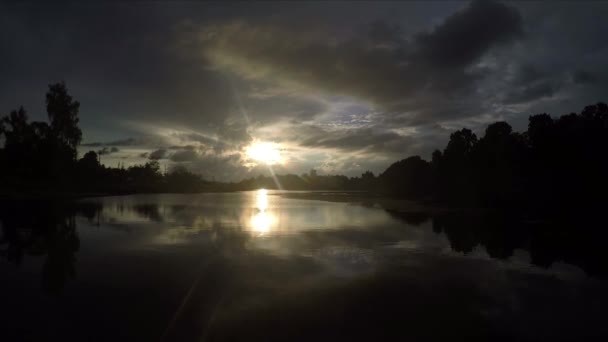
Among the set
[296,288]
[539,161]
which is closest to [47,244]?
[296,288]

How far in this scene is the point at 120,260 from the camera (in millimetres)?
19031

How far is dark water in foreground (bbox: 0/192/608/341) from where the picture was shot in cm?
1068

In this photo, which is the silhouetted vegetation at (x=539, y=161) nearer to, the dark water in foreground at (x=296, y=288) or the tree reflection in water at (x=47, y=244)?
the dark water in foreground at (x=296, y=288)

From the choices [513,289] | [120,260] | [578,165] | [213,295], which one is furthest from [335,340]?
[578,165]

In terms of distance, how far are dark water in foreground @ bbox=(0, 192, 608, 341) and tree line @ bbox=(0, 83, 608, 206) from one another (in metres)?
39.4

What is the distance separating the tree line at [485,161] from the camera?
5809 cm

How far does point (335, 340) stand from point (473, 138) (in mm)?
102580

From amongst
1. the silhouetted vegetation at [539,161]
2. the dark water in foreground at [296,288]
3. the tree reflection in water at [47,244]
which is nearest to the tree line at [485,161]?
the silhouetted vegetation at [539,161]

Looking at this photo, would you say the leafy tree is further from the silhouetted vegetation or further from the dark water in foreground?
the silhouetted vegetation

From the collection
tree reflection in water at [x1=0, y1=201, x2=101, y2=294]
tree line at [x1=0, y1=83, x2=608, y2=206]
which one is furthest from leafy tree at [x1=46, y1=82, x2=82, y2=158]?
tree reflection in water at [x1=0, y1=201, x2=101, y2=294]

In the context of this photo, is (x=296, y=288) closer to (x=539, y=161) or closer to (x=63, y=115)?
(x=539, y=161)

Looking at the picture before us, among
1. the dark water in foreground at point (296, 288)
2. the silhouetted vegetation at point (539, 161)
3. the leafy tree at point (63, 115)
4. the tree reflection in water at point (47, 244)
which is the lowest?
the dark water in foreground at point (296, 288)

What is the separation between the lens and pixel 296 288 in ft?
48.1

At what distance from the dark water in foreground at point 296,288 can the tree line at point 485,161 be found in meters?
39.4
